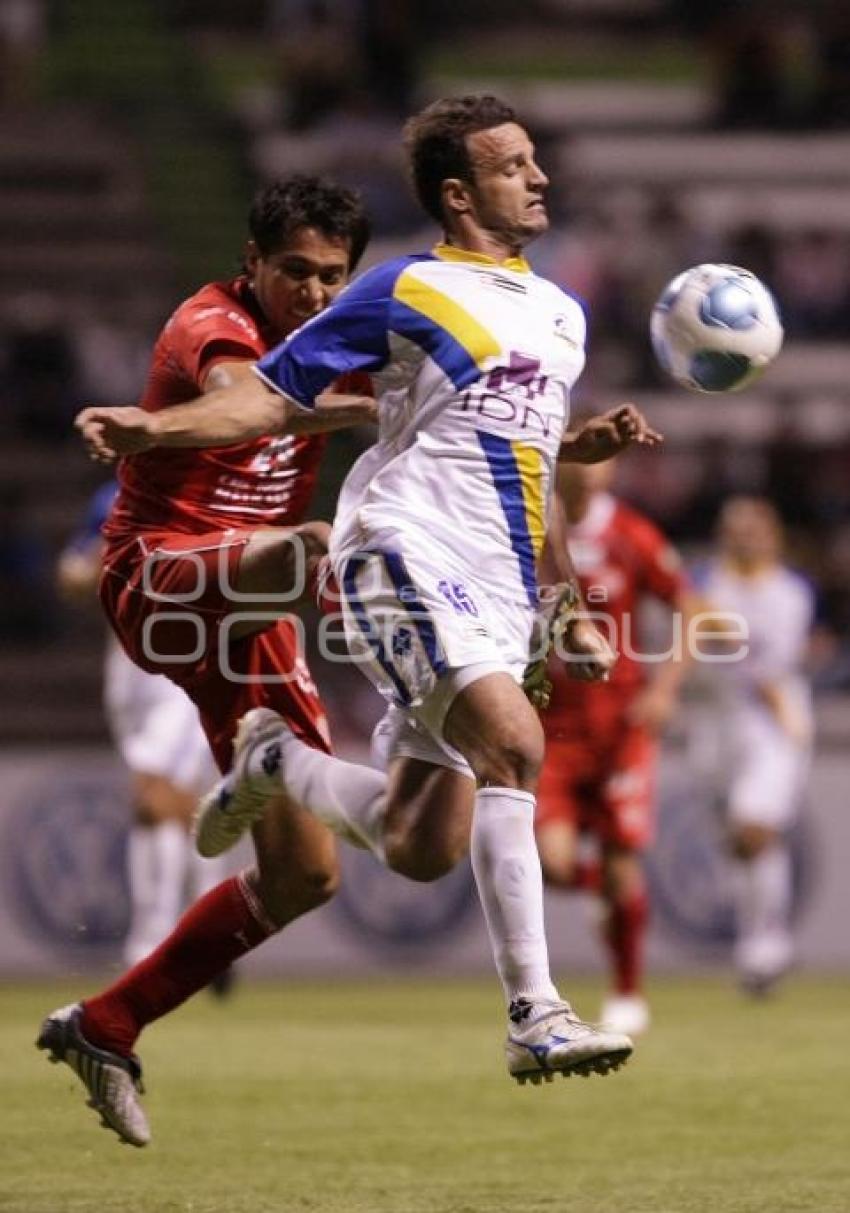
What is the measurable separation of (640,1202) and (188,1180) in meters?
1.19

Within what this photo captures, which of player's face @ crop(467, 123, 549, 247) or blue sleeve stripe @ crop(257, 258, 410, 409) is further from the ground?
player's face @ crop(467, 123, 549, 247)

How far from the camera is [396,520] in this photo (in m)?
5.98

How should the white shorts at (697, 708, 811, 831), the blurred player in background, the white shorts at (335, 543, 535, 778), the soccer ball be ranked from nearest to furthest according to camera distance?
1. the white shorts at (335, 543, 535, 778)
2. the soccer ball
3. the blurred player in background
4. the white shorts at (697, 708, 811, 831)

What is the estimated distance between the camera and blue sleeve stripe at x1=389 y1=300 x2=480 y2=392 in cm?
595

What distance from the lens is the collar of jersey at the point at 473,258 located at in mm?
6109

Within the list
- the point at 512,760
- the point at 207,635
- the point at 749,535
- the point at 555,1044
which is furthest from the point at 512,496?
the point at 749,535

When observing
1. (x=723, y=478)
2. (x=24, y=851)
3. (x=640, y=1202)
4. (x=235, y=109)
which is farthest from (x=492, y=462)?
(x=235, y=109)

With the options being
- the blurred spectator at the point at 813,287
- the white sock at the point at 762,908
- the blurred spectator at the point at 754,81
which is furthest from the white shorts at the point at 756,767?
the blurred spectator at the point at 754,81

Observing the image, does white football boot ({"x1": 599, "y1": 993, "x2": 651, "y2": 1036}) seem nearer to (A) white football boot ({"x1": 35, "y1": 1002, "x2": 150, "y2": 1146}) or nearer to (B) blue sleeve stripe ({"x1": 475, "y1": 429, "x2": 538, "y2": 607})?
(A) white football boot ({"x1": 35, "y1": 1002, "x2": 150, "y2": 1146})

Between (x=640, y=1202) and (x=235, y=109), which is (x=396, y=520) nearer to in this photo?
(x=640, y=1202)

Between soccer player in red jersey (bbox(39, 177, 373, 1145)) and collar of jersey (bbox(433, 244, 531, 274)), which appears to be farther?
soccer player in red jersey (bbox(39, 177, 373, 1145))

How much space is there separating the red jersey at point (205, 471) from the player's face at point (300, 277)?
60 millimetres

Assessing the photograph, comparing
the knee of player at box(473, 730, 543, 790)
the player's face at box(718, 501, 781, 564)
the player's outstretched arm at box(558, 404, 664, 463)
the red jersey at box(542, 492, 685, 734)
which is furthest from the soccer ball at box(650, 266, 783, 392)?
the player's face at box(718, 501, 781, 564)

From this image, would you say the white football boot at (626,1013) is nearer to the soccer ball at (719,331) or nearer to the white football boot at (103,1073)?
the white football boot at (103,1073)
